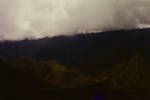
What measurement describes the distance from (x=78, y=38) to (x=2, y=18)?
0.88 m

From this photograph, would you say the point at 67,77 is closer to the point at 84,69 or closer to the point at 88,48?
the point at 84,69

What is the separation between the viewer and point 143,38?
3.00 metres

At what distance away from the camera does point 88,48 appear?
3109 mm

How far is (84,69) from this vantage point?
121 inches

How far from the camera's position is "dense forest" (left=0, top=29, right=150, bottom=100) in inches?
116

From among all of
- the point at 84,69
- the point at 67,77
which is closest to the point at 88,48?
the point at 84,69

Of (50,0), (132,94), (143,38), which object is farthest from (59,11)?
(132,94)

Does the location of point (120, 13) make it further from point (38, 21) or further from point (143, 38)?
point (38, 21)

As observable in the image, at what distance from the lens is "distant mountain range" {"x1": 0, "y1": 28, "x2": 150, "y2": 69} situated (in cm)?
301

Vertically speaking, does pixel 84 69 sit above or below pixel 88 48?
below

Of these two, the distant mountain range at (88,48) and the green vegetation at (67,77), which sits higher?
the distant mountain range at (88,48)

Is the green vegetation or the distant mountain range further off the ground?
the distant mountain range

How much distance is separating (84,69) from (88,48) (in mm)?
194

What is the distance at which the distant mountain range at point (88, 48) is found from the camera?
301cm
